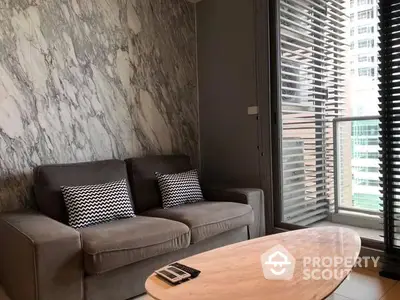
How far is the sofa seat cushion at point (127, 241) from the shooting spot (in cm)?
198

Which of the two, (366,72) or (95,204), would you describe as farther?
(366,72)

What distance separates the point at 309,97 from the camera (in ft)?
11.3

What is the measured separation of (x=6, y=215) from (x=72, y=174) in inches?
20.3

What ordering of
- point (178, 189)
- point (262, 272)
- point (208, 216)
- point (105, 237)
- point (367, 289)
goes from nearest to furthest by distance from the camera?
point (262, 272)
point (105, 237)
point (367, 289)
point (208, 216)
point (178, 189)

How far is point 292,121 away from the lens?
3.32m

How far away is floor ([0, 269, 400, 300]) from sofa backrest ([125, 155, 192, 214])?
900 mm

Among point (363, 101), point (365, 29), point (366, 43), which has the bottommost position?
point (363, 101)

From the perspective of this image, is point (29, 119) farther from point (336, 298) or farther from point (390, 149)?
point (390, 149)

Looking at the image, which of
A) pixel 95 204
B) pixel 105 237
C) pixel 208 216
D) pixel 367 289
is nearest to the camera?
pixel 105 237

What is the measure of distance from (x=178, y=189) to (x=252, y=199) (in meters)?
0.64

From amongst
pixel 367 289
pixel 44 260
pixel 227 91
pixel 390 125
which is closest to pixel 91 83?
pixel 227 91

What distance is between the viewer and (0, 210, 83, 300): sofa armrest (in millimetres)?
1863

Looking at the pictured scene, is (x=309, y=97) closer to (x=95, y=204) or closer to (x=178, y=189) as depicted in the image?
(x=178, y=189)

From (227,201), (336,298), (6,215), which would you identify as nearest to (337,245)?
(336,298)
